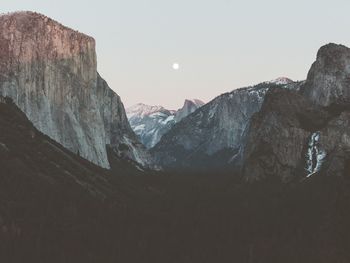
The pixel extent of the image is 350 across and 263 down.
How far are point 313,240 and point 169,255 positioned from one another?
3851 centimetres

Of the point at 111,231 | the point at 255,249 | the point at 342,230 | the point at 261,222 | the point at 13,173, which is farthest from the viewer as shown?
the point at 261,222

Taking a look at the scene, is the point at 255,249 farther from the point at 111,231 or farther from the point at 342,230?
the point at 342,230

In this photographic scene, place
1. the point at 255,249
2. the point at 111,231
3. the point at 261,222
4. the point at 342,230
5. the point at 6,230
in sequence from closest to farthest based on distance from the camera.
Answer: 1. the point at 342,230
2. the point at 6,230
3. the point at 255,249
4. the point at 111,231
5. the point at 261,222

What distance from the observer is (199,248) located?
161250mm

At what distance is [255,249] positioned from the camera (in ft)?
525

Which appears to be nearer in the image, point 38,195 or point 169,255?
point 169,255

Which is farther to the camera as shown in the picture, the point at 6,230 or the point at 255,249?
the point at 255,249

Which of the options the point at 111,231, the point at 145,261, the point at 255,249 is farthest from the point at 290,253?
the point at 111,231

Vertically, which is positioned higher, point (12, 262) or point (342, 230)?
point (342, 230)

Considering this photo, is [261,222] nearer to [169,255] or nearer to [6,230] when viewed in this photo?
[169,255]

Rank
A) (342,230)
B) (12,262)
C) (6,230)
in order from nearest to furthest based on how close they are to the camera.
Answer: (342,230) → (12,262) → (6,230)

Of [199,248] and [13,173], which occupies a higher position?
[13,173]

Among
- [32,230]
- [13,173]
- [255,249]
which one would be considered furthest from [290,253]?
[13,173]

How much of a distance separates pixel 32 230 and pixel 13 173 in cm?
3321
